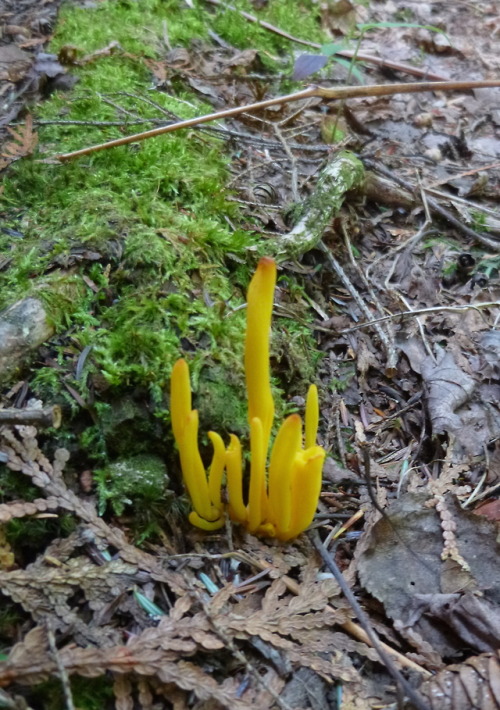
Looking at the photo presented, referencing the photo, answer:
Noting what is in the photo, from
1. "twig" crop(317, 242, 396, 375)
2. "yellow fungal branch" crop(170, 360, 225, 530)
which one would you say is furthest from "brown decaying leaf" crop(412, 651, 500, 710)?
"twig" crop(317, 242, 396, 375)

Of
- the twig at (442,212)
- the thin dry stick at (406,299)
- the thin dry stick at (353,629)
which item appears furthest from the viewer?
the twig at (442,212)

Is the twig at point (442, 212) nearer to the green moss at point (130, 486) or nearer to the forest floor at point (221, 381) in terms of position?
the forest floor at point (221, 381)

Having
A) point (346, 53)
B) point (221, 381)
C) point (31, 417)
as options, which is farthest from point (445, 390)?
point (346, 53)

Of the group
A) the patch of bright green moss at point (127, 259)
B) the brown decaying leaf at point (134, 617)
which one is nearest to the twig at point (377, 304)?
the patch of bright green moss at point (127, 259)

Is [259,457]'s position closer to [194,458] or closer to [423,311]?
[194,458]

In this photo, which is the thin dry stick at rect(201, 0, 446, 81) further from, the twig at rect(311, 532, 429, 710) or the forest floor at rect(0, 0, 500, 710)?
the twig at rect(311, 532, 429, 710)

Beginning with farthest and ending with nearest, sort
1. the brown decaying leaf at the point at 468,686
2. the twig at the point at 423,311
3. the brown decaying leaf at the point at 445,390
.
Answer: the twig at the point at 423,311 → the brown decaying leaf at the point at 445,390 → the brown decaying leaf at the point at 468,686

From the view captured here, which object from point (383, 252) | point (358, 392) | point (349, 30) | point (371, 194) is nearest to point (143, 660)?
point (358, 392)
